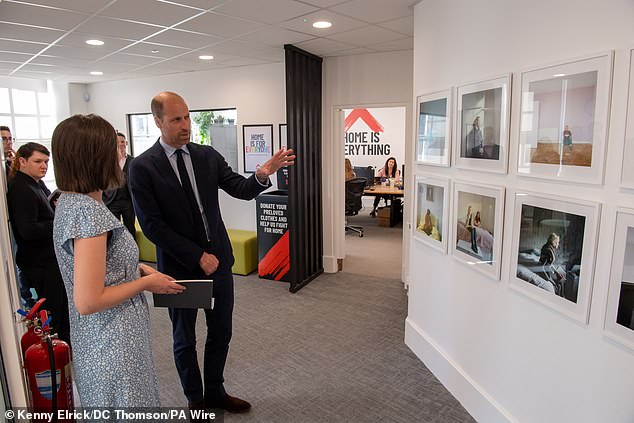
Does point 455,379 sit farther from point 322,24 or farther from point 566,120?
point 322,24

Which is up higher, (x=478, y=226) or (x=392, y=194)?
(x=478, y=226)

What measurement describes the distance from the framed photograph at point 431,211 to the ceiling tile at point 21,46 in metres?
4.03

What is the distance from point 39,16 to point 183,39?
121 centimetres

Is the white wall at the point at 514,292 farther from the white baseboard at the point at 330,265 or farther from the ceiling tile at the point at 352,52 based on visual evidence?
the white baseboard at the point at 330,265

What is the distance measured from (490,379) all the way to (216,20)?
3.28 m

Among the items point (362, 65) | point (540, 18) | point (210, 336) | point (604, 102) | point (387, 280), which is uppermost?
point (362, 65)

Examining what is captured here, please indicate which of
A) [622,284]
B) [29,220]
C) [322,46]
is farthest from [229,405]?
[322,46]

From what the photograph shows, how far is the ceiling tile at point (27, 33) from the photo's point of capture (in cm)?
370

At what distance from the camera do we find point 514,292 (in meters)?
2.18

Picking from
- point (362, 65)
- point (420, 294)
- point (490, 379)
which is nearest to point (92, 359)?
Answer: point (490, 379)

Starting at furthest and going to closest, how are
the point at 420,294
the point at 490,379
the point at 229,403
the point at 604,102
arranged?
the point at 420,294
the point at 229,403
the point at 490,379
the point at 604,102

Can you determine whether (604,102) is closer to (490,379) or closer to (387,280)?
(490,379)

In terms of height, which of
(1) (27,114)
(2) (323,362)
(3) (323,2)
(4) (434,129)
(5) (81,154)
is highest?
(3) (323,2)

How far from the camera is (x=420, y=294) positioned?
10.8 feet
